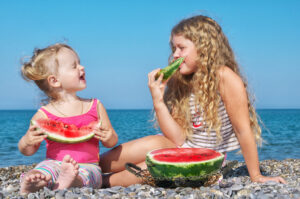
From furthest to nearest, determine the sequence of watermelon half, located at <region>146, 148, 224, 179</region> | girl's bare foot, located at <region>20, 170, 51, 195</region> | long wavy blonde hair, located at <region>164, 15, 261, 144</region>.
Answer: long wavy blonde hair, located at <region>164, 15, 261, 144</region>, watermelon half, located at <region>146, 148, 224, 179</region>, girl's bare foot, located at <region>20, 170, 51, 195</region>

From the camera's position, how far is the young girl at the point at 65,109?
386 cm

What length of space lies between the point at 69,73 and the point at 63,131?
2.47 ft

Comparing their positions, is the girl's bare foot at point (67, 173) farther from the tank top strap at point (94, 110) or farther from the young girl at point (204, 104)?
the young girl at point (204, 104)

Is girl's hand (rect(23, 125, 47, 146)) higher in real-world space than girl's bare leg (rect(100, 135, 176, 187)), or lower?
higher

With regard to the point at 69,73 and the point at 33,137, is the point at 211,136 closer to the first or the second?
the point at 69,73

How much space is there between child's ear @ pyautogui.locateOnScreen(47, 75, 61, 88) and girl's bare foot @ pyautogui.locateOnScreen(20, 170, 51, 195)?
3.90 feet

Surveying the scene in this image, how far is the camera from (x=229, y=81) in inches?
163

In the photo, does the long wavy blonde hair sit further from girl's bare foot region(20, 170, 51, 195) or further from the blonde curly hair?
girl's bare foot region(20, 170, 51, 195)

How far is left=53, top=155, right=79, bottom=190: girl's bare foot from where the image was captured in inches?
132

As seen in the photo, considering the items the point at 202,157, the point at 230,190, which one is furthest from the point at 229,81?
the point at 230,190

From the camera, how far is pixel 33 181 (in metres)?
3.32

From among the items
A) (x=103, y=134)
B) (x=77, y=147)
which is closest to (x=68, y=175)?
(x=77, y=147)

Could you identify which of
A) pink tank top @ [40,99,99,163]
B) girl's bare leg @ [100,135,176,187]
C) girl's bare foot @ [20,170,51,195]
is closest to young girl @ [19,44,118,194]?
pink tank top @ [40,99,99,163]

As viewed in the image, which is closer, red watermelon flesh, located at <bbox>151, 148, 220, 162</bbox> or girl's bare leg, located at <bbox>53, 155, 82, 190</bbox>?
girl's bare leg, located at <bbox>53, 155, 82, 190</bbox>
